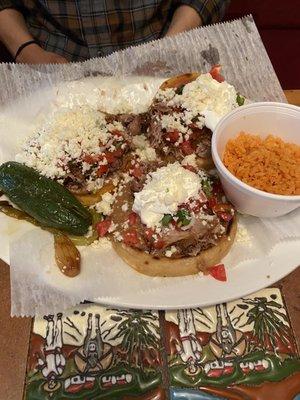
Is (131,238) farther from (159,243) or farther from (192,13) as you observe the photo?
(192,13)

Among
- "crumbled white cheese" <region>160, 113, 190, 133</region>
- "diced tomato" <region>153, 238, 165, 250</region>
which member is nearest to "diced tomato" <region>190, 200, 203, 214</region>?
"diced tomato" <region>153, 238, 165, 250</region>

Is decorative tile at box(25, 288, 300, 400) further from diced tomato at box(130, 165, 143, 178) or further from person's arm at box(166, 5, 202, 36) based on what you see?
person's arm at box(166, 5, 202, 36)

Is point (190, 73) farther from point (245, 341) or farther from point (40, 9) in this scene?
point (245, 341)

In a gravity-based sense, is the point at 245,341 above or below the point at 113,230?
below

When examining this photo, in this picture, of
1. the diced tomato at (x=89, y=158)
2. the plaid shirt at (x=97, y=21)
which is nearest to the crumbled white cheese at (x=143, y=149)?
the diced tomato at (x=89, y=158)

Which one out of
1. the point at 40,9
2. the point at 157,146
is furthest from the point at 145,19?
the point at 157,146
